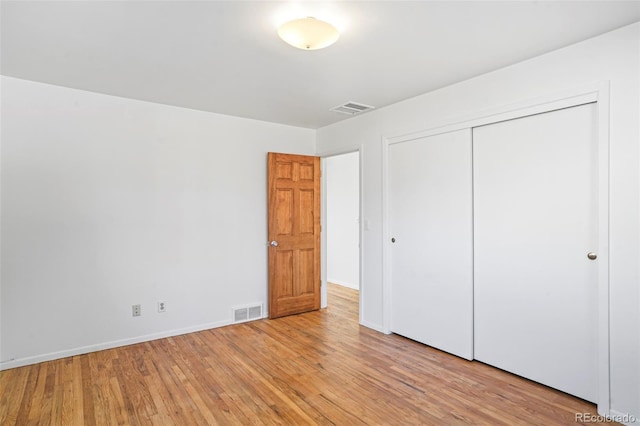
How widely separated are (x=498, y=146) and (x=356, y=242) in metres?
3.38

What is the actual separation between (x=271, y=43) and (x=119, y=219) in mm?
2308

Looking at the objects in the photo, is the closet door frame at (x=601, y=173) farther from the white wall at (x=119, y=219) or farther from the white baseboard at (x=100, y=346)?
the white baseboard at (x=100, y=346)

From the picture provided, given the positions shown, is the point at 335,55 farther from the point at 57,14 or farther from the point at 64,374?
the point at 64,374

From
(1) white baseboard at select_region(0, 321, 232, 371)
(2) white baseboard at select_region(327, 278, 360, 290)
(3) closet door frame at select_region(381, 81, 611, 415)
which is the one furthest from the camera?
(2) white baseboard at select_region(327, 278, 360, 290)

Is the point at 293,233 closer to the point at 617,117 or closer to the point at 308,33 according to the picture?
the point at 308,33

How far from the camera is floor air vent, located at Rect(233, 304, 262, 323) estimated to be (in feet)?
13.8

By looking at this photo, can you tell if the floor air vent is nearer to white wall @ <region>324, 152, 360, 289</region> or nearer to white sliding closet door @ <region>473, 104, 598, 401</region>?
white wall @ <region>324, 152, 360, 289</region>

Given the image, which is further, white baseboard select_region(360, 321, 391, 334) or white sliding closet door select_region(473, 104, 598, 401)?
white baseboard select_region(360, 321, 391, 334)

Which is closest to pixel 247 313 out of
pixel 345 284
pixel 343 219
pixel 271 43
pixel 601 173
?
pixel 345 284

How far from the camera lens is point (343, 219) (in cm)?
632

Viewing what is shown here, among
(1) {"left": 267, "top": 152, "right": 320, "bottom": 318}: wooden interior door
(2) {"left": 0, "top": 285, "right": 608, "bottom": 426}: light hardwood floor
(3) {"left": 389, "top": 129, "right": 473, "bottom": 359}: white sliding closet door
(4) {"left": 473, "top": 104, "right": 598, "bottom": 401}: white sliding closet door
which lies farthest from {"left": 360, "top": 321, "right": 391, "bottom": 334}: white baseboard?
(4) {"left": 473, "top": 104, "right": 598, "bottom": 401}: white sliding closet door

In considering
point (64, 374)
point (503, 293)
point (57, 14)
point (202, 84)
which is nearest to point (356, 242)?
point (503, 293)

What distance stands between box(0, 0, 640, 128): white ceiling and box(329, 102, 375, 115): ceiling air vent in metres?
0.26

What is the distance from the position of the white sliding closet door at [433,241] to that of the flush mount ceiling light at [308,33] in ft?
5.31
